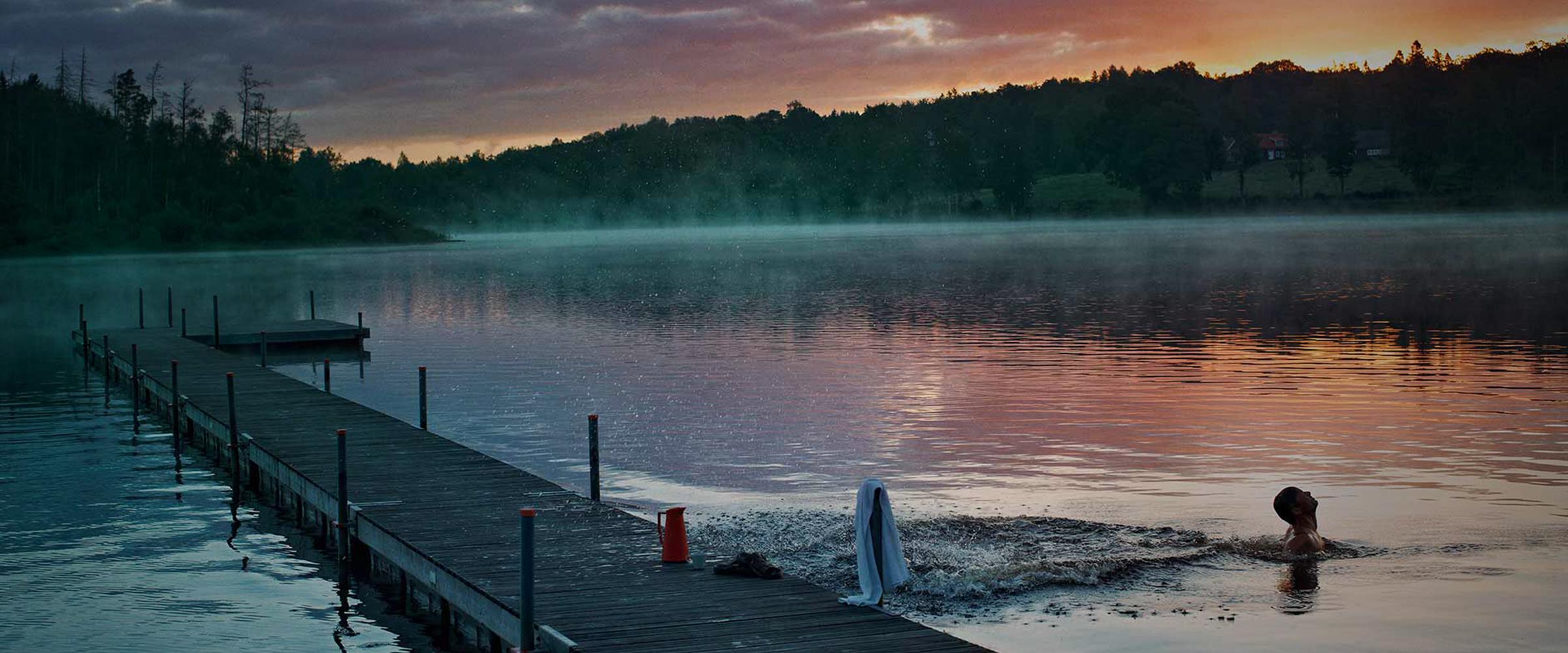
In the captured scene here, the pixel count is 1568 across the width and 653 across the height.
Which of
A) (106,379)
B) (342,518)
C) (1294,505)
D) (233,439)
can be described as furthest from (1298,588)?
(106,379)

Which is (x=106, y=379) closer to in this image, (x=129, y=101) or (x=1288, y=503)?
(x=1288, y=503)

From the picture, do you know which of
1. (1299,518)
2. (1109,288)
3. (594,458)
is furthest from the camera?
(1109,288)

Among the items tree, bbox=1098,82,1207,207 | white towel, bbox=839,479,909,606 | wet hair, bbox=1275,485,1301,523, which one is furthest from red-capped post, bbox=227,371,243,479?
tree, bbox=1098,82,1207,207

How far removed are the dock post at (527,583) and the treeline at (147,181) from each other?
124 metres

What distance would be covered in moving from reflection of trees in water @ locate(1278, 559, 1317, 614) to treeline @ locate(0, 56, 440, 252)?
123886mm

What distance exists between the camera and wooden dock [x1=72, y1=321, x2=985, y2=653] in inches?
448

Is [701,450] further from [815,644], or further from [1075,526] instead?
[815,644]

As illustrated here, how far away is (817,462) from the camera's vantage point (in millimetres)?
22531

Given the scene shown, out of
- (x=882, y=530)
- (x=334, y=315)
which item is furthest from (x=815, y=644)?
(x=334, y=315)

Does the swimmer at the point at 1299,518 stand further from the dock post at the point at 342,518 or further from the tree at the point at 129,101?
the tree at the point at 129,101

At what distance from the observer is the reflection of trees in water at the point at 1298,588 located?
48.3ft

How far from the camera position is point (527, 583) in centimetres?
1134

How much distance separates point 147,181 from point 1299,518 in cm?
15187

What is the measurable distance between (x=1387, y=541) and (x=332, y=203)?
168 metres
